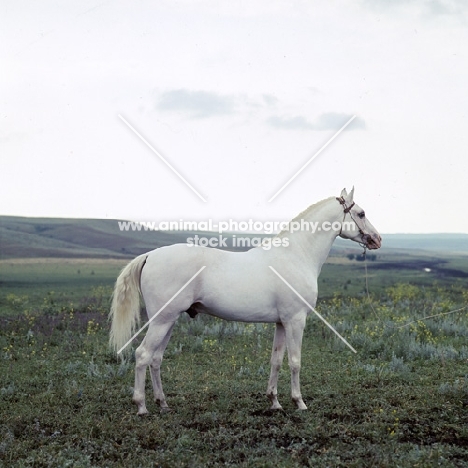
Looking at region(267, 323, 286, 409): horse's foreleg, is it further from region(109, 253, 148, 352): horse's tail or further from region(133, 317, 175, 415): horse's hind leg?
region(109, 253, 148, 352): horse's tail

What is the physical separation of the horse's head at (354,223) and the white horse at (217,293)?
0.68 metres

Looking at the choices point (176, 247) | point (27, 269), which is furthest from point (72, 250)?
point (176, 247)

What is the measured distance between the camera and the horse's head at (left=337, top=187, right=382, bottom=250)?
25.5 feet

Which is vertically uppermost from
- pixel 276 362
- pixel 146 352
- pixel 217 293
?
pixel 217 293

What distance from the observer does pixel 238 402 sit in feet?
24.8

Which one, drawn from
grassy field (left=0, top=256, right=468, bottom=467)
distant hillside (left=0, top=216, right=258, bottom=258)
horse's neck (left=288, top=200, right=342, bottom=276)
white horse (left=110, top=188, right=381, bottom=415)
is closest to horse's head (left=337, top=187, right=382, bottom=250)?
horse's neck (left=288, top=200, right=342, bottom=276)

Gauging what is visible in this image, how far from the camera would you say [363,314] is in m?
15.9

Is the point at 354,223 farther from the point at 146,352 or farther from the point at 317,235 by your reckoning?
the point at 146,352

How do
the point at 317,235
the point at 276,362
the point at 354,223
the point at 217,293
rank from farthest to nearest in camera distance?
the point at 354,223
the point at 317,235
the point at 276,362
the point at 217,293

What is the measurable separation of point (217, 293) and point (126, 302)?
1332 millimetres

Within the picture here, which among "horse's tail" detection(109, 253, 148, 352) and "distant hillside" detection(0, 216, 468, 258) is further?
"distant hillside" detection(0, 216, 468, 258)

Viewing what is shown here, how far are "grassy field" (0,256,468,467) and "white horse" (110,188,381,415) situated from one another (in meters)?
0.72

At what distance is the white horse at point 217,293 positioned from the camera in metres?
7.04

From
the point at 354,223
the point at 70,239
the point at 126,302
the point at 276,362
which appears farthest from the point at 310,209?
the point at 70,239
